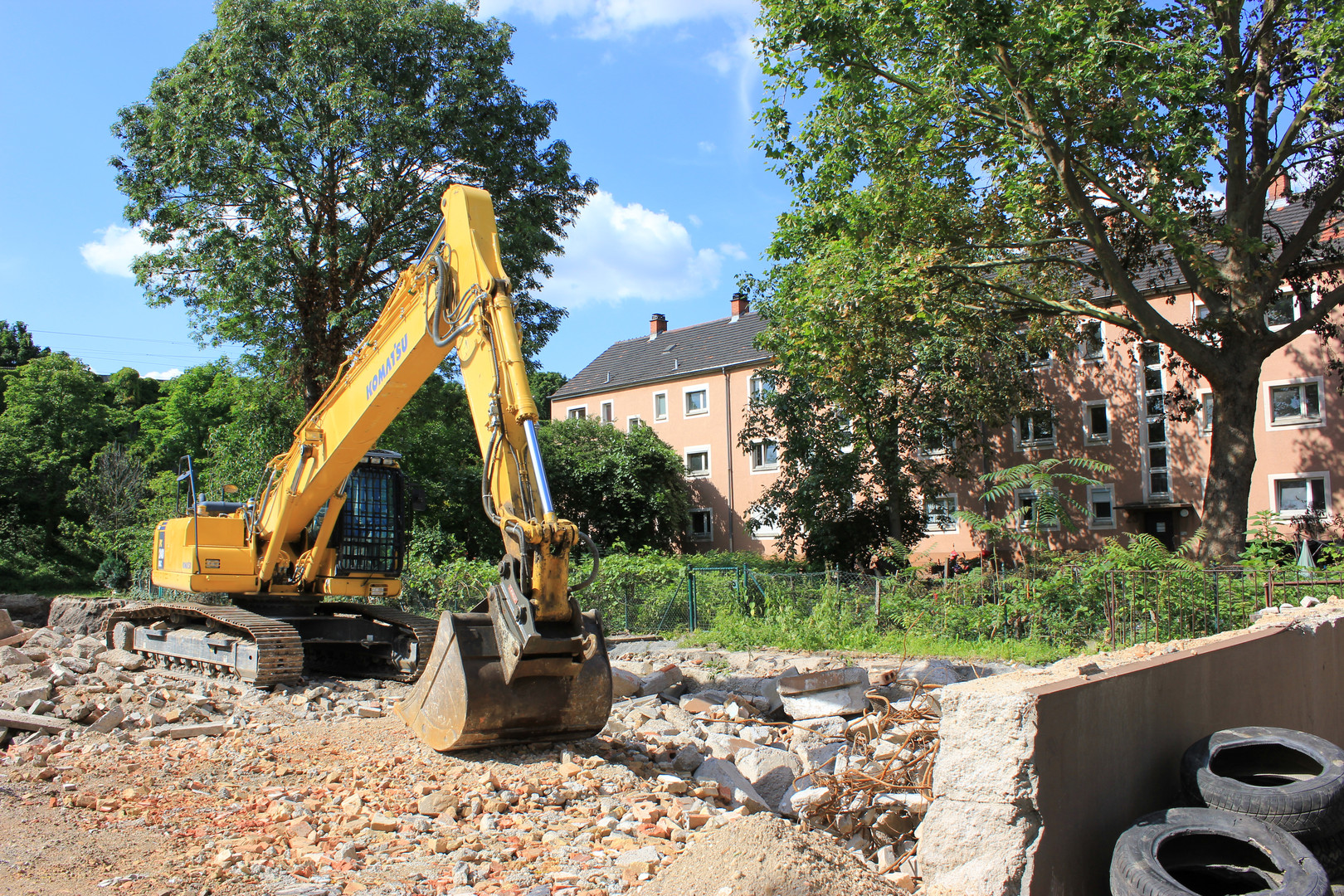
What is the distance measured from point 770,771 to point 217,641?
707cm

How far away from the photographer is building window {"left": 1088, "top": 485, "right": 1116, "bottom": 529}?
2781 centimetres

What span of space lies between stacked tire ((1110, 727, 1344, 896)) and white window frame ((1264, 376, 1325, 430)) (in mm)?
23962

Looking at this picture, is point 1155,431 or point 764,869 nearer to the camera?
point 764,869

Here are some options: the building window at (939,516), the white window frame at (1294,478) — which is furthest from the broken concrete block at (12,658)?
the white window frame at (1294,478)

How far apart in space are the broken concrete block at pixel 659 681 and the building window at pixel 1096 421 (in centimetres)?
2171

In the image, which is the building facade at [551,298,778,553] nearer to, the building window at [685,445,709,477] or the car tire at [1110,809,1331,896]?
the building window at [685,445,709,477]

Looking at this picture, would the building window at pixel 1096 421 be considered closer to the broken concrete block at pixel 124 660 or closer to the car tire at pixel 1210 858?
the broken concrete block at pixel 124 660

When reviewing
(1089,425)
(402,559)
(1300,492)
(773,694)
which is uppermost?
(1089,425)

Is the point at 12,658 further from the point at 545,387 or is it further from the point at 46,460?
the point at 545,387

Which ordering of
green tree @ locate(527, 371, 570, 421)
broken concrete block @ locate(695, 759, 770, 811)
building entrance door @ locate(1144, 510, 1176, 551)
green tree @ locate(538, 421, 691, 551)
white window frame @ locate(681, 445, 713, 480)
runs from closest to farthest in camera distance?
broken concrete block @ locate(695, 759, 770, 811) → building entrance door @ locate(1144, 510, 1176, 551) → green tree @ locate(538, 421, 691, 551) → white window frame @ locate(681, 445, 713, 480) → green tree @ locate(527, 371, 570, 421)

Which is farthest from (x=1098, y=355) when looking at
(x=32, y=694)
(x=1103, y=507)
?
(x=32, y=694)

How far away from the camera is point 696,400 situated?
127 ft

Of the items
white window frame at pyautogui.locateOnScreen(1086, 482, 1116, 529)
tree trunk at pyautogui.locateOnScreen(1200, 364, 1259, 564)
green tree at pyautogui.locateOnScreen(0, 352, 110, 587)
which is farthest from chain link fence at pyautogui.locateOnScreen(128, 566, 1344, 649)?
green tree at pyautogui.locateOnScreen(0, 352, 110, 587)

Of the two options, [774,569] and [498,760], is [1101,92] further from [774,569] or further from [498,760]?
[774,569]
